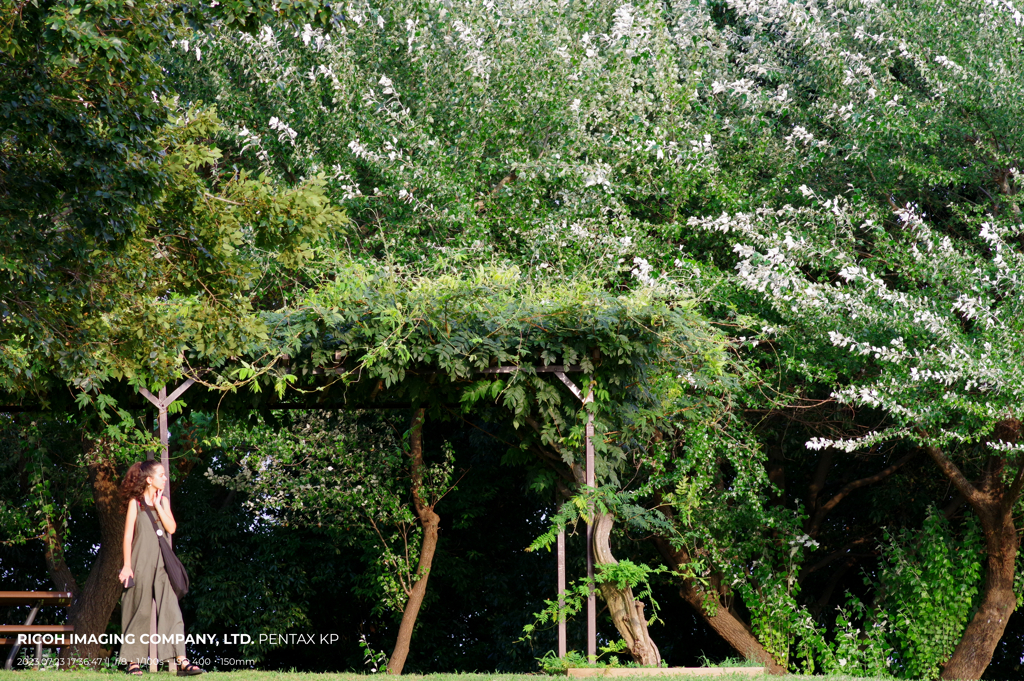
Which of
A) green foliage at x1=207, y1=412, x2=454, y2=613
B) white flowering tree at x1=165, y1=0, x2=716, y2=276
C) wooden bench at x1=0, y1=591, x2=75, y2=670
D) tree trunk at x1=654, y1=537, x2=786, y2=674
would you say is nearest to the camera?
wooden bench at x1=0, y1=591, x2=75, y2=670

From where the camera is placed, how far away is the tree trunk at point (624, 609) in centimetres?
718

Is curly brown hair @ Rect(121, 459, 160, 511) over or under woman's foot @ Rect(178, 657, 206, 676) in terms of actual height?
over

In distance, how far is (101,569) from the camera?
36.0 feet

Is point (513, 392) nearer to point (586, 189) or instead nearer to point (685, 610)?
point (586, 189)

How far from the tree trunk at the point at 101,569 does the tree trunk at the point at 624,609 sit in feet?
18.6

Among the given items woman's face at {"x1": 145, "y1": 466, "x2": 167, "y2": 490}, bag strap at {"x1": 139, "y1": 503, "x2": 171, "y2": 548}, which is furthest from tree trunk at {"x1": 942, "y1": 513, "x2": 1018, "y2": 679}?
woman's face at {"x1": 145, "y1": 466, "x2": 167, "y2": 490}

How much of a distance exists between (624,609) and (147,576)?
10.9 feet

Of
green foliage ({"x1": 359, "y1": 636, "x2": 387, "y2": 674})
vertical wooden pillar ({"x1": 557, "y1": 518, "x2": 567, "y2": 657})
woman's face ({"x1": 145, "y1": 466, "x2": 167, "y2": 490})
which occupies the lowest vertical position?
green foliage ({"x1": 359, "y1": 636, "x2": 387, "y2": 674})

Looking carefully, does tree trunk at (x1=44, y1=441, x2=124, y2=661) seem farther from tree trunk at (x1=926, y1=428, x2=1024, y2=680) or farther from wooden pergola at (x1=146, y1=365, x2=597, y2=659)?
tree trunk at (x1=926, y1=428, x2=1024, y2=680)

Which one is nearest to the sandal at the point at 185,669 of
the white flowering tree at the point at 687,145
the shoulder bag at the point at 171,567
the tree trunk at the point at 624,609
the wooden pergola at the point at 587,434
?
the shoulder bag at the point at 171,567

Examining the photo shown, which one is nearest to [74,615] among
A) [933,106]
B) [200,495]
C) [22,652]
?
[22,652]

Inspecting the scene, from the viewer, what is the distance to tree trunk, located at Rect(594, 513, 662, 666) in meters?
7.18

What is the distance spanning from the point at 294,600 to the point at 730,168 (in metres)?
7.31

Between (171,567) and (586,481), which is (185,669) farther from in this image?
(586,481)
